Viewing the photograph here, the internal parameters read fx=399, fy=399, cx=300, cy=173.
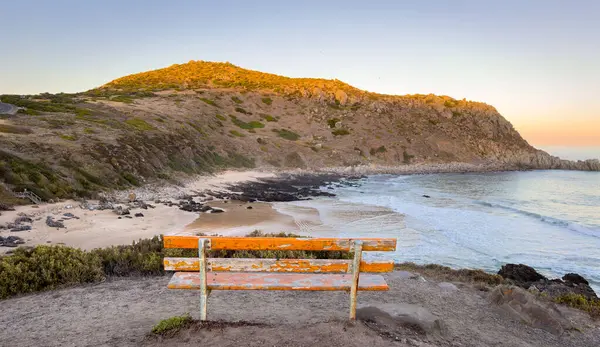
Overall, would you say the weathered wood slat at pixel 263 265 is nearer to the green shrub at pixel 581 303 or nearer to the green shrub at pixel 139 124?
the green shrub at pixel 581 303

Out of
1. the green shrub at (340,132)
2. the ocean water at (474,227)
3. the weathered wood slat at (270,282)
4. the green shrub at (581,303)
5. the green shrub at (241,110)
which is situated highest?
the green shrub at (241,110)

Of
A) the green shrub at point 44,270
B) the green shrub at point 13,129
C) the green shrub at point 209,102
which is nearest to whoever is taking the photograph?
the green shrub at point 44,270

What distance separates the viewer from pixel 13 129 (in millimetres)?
26469

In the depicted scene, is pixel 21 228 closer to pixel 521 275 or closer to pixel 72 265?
pixel 72 265

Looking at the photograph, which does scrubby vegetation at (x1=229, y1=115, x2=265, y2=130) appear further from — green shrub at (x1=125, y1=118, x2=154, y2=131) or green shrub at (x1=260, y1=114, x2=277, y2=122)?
green shrub at (x1=125, y1=118, x2=154, y2=131)

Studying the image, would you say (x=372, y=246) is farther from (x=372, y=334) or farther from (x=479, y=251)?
(x=479, y=251)

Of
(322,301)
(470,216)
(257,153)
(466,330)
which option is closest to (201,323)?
(322,301)

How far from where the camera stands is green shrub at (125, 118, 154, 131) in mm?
40269

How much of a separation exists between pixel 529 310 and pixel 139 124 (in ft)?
134

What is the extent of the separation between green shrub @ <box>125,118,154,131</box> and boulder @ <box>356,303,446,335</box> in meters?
38.5

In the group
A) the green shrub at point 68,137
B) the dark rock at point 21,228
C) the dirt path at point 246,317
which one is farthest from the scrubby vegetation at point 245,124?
the dirt path at point 246,317

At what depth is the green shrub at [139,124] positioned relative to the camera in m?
40.3

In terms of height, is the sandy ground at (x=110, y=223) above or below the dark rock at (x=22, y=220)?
below

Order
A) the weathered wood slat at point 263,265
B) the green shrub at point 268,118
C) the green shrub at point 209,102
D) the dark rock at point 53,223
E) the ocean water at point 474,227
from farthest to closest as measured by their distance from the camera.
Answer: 1. the green shrub at point 268,118
2. the green shrub at point 209,102
3. the ocean water at point 474,227
4. the dark rock at point 53,223
5. the weathered wood slat at point 263,265
